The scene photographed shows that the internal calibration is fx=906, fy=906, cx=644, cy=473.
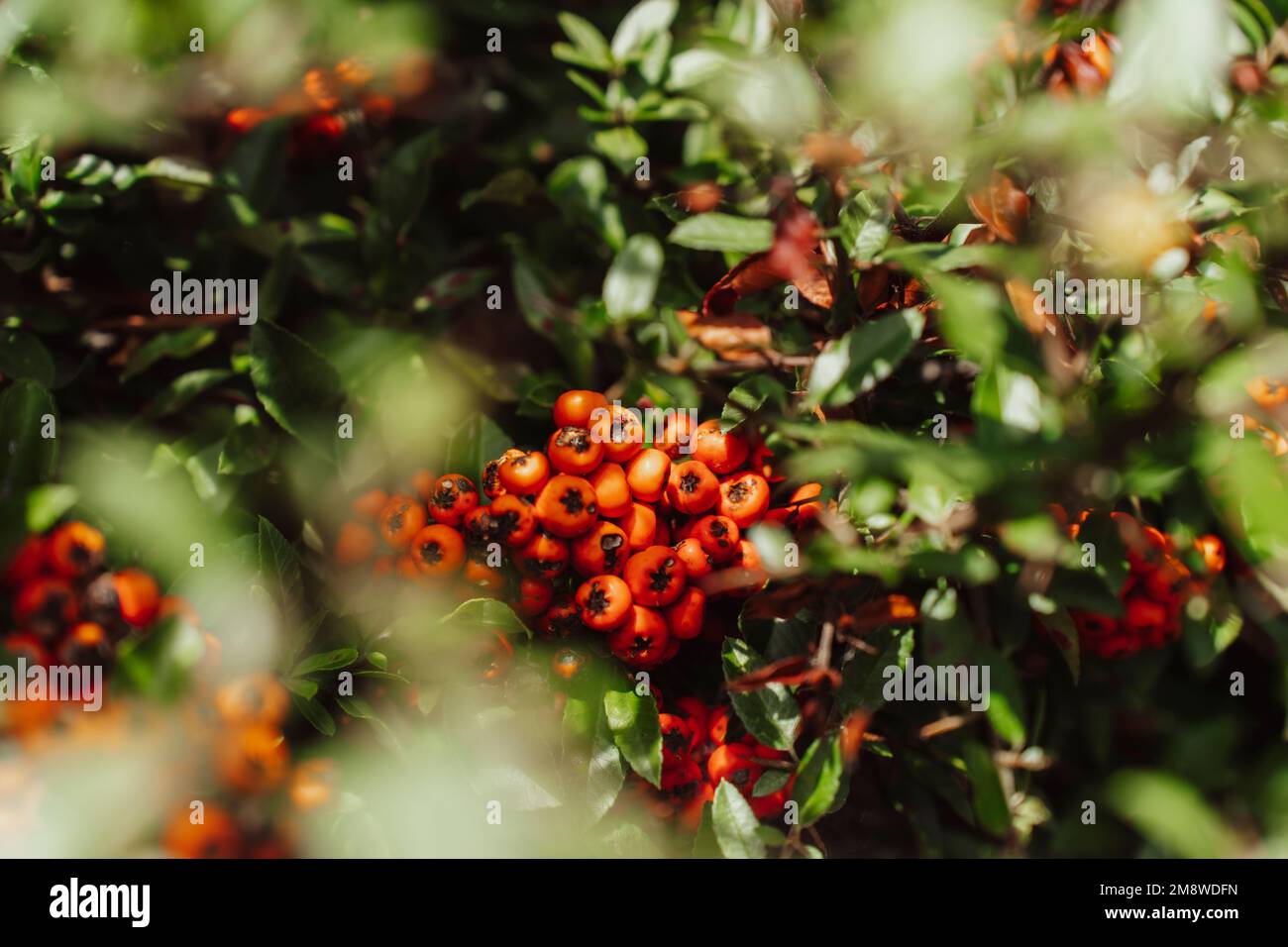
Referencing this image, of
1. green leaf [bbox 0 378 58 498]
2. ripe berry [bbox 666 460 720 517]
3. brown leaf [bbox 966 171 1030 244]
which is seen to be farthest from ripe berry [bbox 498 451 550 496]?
brown leaf [bbox 966 171 1030 244]

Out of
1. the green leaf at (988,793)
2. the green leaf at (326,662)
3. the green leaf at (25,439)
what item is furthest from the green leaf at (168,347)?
the green leaf at (988,793)

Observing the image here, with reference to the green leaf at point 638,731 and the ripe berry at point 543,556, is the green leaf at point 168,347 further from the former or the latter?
the green leaf at point 638,731

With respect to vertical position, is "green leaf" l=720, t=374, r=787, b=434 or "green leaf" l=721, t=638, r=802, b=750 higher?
"green leaf" l=720, t=374, r=787, b=434

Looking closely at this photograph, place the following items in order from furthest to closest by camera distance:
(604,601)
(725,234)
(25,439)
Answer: (725,234) → (604,601) → (25,439)

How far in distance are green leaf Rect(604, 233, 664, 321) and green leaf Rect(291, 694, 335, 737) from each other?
0.81m

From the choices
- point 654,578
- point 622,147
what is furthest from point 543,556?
point 622,147

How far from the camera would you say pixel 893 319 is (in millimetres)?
1331

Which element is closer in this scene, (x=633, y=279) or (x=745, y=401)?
(x=745, y=401)

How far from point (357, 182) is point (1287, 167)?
5.86 ft

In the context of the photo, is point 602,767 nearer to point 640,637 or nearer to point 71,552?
point 640,637

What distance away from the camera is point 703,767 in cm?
157

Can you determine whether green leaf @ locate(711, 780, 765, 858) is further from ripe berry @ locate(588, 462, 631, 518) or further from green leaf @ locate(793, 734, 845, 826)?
ripe berry @ locate(588, 462, 631, 518)

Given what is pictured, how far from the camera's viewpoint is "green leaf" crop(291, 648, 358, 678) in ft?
4.50

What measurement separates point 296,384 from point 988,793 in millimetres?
1331
